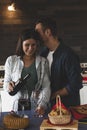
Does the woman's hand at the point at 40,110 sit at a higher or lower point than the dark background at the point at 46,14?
lower

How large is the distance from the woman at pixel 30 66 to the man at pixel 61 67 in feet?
0.33

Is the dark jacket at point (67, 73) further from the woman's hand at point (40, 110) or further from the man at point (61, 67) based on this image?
the woman's hand at point (40, 110)

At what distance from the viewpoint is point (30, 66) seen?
226 centimetres

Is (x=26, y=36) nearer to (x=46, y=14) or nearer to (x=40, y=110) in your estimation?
(x=40, y=110)

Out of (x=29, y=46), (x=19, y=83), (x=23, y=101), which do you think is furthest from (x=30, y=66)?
(x=23, y=101)

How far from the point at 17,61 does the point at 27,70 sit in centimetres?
10

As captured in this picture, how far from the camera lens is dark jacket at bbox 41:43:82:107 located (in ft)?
7.59

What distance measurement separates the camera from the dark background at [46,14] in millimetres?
3611

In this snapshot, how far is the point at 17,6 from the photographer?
362 centimetres

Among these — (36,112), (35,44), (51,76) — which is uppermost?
(35,44)

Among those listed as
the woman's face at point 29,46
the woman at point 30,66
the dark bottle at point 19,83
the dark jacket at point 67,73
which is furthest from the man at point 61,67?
the dark bottle at point 19,83

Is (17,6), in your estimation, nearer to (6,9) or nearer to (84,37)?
(6,9)

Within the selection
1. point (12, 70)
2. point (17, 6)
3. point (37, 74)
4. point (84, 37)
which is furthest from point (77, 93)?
point (17, 6)

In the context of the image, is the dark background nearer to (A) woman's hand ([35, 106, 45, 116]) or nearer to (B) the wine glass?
(B) the wine glass
